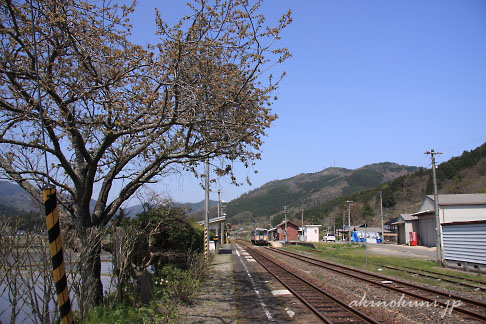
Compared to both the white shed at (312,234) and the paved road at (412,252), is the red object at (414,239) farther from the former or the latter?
the white shed at (312,234)

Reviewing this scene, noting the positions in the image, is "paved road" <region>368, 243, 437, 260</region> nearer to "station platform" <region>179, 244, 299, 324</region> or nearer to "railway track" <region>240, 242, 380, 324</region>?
"station platform" <region>179, 244, 299, 324</region>

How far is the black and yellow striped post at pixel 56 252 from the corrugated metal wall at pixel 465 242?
1950 cm

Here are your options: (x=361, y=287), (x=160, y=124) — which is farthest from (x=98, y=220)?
(x=361, y=287)


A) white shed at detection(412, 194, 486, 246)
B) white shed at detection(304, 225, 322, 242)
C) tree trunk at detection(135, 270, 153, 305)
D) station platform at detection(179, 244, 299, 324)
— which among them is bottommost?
white shed at detection(304, 225, 322, 242)

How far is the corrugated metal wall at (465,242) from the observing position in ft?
62.3

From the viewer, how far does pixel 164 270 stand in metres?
13.4

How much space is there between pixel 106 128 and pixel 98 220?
2.63 meters

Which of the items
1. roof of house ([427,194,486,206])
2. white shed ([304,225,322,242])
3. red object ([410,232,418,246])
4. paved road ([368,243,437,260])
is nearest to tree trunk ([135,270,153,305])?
paved road ([368,243,437,260])

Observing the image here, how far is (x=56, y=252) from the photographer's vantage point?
441 cm

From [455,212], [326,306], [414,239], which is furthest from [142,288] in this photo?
[414,239]

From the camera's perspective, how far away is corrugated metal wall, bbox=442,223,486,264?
19.0 meters

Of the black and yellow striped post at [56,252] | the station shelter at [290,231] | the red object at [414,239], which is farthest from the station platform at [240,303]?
the station shelter at [290,231]

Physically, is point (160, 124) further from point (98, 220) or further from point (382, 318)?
point (382, 318)

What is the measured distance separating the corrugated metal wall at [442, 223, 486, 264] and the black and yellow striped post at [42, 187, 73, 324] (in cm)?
1950
